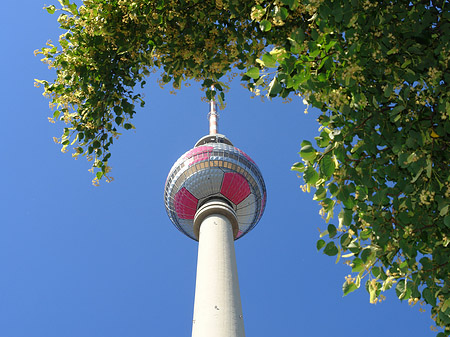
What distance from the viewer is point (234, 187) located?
4044cm

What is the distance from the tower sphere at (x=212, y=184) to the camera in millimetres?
40031

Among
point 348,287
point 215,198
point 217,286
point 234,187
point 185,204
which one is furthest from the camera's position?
point 185,204

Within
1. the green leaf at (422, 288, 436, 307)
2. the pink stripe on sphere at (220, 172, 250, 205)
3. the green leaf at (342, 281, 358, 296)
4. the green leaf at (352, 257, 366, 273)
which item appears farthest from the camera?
the pink stripe on sphere at (220, 172, 250, 205)

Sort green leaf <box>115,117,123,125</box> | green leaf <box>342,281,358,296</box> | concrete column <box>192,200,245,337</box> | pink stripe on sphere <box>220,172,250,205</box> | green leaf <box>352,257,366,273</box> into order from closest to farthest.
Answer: green leaf <box>342,281,358,296</box>
green leaf <box>352,257,366,273</box>
green leaf <box>115,117,123,125</box>
concrete column <box>192,200,245,337</box>
pink stripe on sphere <box>220,172,250,205</box>

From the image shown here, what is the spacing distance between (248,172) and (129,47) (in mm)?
34851

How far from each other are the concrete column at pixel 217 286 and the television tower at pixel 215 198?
0.05 metres

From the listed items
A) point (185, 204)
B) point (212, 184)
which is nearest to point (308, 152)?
point (212, 184)

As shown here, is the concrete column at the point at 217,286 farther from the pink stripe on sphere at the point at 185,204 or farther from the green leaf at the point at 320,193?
the green leaf at the point at 320,193

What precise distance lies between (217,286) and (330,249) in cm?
2024

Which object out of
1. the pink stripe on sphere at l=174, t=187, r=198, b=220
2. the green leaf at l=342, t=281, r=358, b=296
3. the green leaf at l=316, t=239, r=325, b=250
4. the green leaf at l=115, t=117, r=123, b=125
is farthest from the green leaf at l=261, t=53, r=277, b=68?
the pink stripe on sphere at l=174, t=187, r=198, b=220

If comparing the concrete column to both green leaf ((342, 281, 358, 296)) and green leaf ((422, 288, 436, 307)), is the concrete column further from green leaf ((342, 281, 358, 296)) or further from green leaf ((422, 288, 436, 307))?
green leaf ((422, 288, 436, 307))

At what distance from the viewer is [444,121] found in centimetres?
496

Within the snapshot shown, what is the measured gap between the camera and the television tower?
27.7 m

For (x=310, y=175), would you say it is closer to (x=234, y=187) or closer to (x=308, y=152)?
(x=308, y=152)
